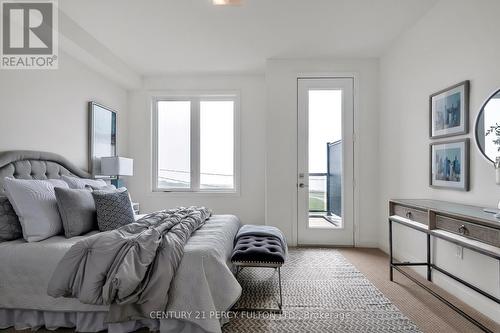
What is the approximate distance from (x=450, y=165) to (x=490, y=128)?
52cm

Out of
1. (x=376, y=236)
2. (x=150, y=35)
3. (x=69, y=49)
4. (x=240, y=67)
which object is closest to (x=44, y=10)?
(x=69, y=49)

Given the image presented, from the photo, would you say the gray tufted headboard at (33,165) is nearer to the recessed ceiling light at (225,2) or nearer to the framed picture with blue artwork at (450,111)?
the recessed ceiling light at (225,2)

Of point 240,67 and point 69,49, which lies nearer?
point 69,49

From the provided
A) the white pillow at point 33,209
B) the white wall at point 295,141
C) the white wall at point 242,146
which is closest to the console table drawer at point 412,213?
the white wall at point 295,141

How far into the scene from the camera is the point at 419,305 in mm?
2438

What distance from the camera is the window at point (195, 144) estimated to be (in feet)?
16.4

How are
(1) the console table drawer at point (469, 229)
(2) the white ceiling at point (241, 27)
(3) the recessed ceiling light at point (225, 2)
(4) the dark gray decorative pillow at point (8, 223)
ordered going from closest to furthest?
(1) the console table drawer at point (469, 229) → (4) the dark gray decorative pillow at point (8, 223) → (3) the recessed ceiling light at point (225, 2) → (2) the white ceiling at point (241, 27)

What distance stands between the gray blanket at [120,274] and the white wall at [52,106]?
5.26 ft

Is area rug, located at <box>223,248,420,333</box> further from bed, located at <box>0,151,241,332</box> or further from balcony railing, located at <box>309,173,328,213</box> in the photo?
balcony railing, located at <box>309,173,328,213</box>

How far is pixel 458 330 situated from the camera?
2064 millimetres

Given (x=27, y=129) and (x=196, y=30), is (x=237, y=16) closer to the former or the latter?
(x=196, y=30)

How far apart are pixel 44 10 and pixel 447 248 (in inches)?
177

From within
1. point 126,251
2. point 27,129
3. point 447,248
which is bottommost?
point 447,248

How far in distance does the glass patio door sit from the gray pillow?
108 inches
